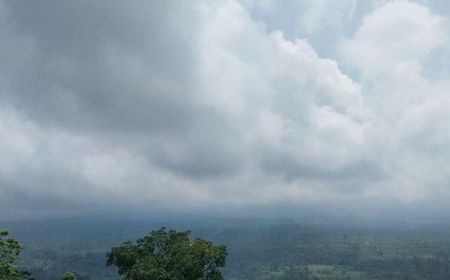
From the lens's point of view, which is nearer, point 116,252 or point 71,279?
point 71,279

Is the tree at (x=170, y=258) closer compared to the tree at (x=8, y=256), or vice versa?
the tree at (x=8, y=256)

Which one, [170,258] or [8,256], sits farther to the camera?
[170,258]

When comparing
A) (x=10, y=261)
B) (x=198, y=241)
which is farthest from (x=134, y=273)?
(x=10, y=261)

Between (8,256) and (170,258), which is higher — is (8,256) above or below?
above

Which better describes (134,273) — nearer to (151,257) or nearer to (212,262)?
(151,257)
